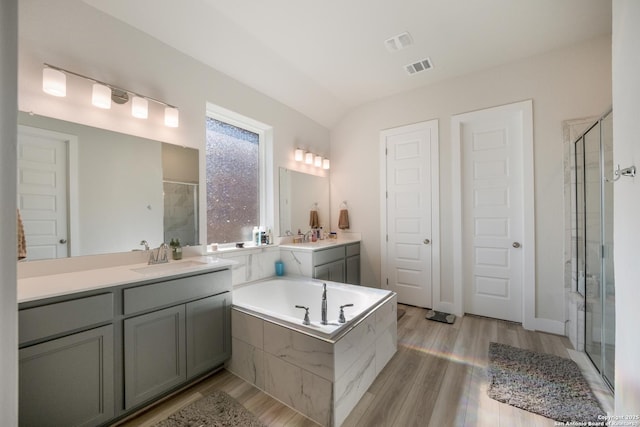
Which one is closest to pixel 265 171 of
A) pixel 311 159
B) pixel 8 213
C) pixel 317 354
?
pixel 311 159

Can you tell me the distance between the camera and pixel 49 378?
1249 millimetres

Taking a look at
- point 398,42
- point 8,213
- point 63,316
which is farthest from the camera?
point 398,42

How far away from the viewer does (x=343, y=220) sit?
3.82m

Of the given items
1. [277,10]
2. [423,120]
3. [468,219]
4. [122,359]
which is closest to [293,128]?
[277,10]

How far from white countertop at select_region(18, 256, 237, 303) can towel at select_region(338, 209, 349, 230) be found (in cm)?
208

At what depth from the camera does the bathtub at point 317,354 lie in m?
1.53

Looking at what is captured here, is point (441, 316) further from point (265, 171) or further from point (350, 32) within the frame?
point (350, 32)

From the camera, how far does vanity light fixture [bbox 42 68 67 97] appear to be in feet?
5.06

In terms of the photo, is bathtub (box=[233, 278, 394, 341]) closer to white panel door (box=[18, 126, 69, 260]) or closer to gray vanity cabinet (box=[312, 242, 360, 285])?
gray vanity cabinet (box=[312, 242, 360, 285])

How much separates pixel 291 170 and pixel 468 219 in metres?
2.25

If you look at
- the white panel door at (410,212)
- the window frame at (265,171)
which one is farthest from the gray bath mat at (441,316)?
the window frame at (265,171)

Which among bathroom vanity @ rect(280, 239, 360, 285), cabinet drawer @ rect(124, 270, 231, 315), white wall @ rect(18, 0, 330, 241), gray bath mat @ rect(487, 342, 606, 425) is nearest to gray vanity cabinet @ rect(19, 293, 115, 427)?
cabinet drawer @ rect(124, 270, 231, 315)

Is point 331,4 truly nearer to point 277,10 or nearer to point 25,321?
point 277,10

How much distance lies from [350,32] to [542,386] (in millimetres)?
3164
